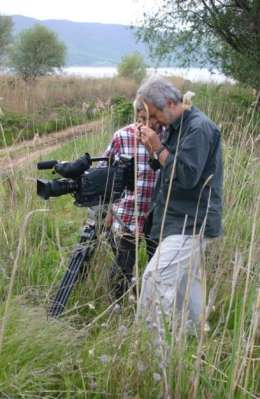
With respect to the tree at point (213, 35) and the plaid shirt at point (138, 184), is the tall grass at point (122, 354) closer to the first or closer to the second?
the plaid shirt at point (138, 184)

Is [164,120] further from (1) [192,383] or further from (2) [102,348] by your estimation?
(1) [192,383]

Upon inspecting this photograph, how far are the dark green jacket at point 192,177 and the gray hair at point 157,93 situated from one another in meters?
0.11

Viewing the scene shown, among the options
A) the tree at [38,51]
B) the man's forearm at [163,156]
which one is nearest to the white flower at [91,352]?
the man's forearm at [163,156]

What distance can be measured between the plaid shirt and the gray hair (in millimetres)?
425

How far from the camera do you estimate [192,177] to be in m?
2.50

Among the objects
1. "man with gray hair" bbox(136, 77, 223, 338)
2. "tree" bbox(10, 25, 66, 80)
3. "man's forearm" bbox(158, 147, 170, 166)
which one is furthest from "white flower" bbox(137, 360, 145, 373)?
"tree" bbox(10, 25, 66, 80)

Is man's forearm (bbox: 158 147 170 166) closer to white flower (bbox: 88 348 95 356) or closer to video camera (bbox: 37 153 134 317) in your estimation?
video camera (bbox: 37 153 134 317)

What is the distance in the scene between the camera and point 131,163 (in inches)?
108

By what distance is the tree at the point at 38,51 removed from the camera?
3409cm

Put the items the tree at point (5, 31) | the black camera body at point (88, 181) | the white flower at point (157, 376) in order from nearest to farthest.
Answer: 1. the white flower at point (157, 376)
2. the black camera body at point (88, 181)
3. the tree at point (5, 31)

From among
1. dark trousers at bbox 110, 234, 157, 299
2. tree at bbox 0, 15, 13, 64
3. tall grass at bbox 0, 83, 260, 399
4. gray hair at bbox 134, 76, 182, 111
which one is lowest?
dark trousers at bbox 110, 234, 157, 299

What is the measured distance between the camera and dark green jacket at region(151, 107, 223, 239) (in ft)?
8.23

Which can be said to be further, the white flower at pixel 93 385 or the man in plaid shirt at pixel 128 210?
the man in plaid shirt at pixel 128 210

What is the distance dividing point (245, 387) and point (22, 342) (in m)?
0.76
